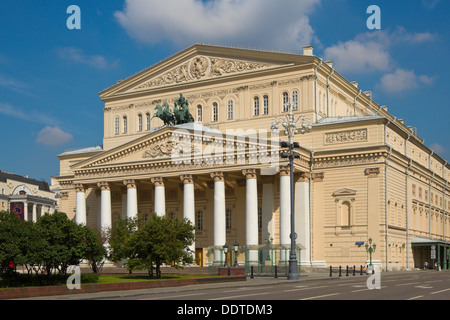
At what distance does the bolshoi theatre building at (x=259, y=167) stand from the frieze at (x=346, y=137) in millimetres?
133

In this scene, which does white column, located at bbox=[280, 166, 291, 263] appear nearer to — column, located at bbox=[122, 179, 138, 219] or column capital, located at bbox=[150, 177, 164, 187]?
column capital, located at bbox=[150, 177, 164, 187]

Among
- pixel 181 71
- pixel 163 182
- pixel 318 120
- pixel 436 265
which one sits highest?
pixel 181 71

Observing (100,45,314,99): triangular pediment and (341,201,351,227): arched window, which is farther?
(100,45,314,99): triangular pediment

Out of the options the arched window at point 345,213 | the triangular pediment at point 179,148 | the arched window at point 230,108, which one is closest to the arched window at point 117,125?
the triangular pediment at point 179,148

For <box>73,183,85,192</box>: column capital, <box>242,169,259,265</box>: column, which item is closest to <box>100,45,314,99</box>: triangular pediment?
<box>242,169,259,265</box>: column

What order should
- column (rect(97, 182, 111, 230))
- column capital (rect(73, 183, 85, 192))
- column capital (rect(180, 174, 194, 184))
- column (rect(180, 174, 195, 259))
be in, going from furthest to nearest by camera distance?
column capital (rect(73, 183, 85, 192)), column (rect(97, 182, 111, 230)), column capital (rect(180, 174, 194, 184)), column (rect(180, 174, 195, 259))

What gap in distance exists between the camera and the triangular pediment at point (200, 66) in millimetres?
68000

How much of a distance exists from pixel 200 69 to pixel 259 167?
17.9 meters

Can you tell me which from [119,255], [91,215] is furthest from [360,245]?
[91,215]

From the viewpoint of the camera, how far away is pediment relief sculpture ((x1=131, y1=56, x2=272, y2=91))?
69.7 m

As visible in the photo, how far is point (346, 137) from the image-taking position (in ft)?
201
